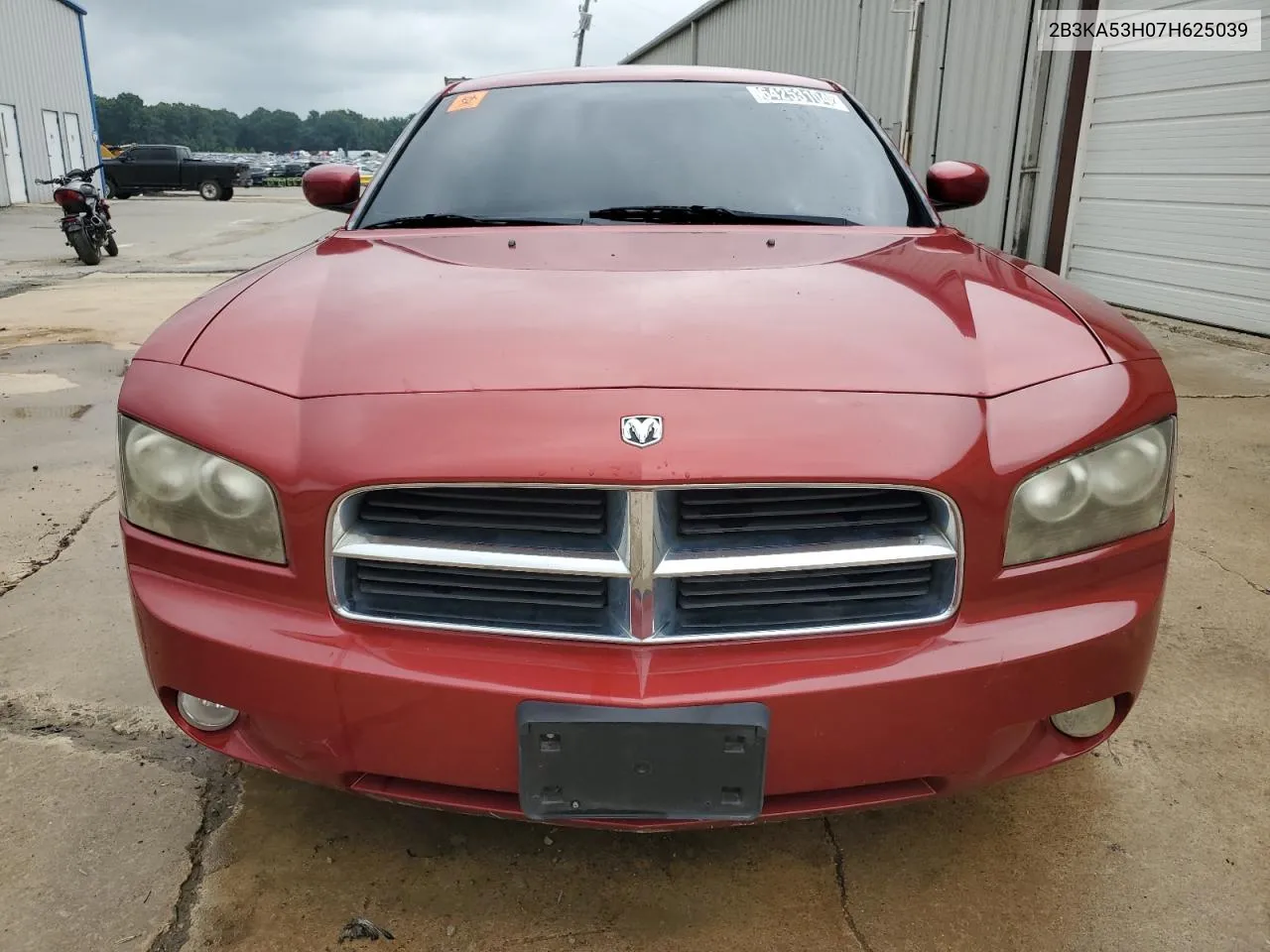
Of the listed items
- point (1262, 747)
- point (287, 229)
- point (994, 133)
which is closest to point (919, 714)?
point (1262, 747)

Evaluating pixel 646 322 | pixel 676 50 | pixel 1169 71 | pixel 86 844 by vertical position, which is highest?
pixel 676 50

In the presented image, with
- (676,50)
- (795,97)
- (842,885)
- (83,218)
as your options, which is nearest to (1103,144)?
(795,97)

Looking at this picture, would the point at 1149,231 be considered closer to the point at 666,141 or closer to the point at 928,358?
the point at 666,141

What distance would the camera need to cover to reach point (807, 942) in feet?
4.95

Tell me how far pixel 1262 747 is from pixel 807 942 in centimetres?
117

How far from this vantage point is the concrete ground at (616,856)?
1532 millimetres

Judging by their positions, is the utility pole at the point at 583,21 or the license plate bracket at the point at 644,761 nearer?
the license plate bracket at the point at 644,761

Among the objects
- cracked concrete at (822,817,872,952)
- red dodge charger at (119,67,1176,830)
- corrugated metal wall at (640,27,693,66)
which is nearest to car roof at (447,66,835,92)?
red dodge charger at (119,67,1176,830)

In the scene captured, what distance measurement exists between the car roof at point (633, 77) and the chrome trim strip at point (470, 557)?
1823mm

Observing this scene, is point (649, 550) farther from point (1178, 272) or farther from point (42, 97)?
point (42, 97)

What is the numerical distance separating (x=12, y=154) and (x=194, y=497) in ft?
86.7

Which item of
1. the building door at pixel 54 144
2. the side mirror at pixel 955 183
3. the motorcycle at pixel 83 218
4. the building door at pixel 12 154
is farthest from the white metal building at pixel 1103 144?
the building door at pixel 54 144

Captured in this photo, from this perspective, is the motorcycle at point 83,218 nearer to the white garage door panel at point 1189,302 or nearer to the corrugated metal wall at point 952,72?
the corrugated metal wall at point 952,72

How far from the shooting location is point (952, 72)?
9109mm
